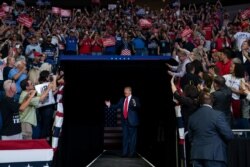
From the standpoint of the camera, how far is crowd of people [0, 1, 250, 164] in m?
8.85

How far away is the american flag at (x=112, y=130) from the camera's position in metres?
13.6

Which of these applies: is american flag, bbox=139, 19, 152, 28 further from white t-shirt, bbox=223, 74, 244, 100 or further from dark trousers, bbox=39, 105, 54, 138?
dark trousers, bbox=39, 105, 54, 138

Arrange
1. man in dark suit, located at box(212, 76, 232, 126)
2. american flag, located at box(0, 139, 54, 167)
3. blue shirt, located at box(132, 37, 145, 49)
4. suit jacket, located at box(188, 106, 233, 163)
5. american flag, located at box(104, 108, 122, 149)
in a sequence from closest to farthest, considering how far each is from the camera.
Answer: american flag, located at box(0, 139, 54, 167), suit jacket, located at box(188, 106, 233, 163), man in dark suit, located at box(212, 76, 232, 126), american flag, located at box(104, 108, 122, 149), blue shirt, located at box(132, 37, 145, 49)

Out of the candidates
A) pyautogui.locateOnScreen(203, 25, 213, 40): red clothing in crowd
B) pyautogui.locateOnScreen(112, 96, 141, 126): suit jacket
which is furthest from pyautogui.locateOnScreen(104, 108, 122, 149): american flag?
pyautogui.locateOnScreen(203, 25, 213, 40): red clothing in crowd

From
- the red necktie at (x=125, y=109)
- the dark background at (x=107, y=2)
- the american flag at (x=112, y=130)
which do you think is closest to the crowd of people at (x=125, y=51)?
the red necktie at (x=125, y=109)

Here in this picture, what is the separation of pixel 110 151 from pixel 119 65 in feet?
8.90

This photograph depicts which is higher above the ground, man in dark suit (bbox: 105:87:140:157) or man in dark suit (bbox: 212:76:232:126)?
man in dark suit (bbox: 212:76:232:126)

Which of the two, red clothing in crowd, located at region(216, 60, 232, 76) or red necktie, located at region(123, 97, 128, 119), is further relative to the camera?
red necktie, located at region(123, 97, 128, 119)

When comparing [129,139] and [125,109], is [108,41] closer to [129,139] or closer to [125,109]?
[125,109]

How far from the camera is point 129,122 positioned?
465 inches

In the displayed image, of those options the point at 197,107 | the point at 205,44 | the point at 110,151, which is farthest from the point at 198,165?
the point at 205,44

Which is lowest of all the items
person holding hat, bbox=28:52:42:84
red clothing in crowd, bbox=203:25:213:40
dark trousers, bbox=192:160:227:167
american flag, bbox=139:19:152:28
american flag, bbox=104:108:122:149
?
american flag, bbox=104:108:122:149

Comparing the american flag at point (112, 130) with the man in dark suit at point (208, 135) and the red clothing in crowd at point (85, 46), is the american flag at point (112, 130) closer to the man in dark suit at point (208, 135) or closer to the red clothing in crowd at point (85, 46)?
the red clothing in crowd at point (85, 46)

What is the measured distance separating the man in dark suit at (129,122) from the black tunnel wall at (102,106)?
32 cm
